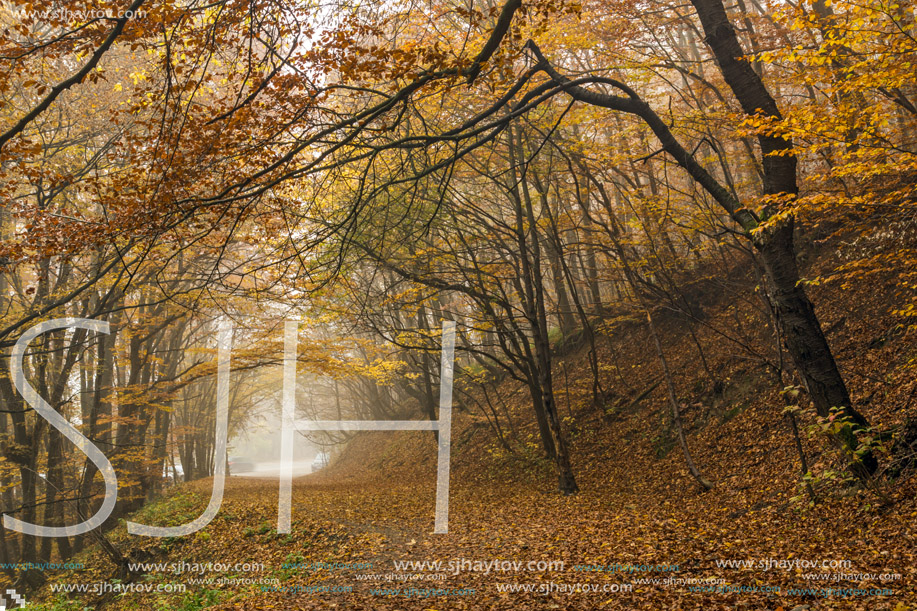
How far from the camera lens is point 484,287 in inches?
430

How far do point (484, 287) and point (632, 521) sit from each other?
5365 mm

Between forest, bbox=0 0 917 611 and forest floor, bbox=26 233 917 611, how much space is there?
56 millimetres

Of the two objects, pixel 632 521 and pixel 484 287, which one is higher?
pixel 484 287

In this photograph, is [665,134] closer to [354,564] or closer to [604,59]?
[354,564]

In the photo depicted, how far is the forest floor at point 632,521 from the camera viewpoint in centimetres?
456

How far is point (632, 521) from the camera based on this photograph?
7.06 metres

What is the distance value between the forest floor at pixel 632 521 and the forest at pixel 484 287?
56 millimetres

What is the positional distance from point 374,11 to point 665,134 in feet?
12.6

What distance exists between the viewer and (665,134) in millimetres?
6352

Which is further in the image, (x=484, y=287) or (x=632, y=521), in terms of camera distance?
(x=484, y=287)

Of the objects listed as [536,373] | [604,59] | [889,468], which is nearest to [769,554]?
[889,468]

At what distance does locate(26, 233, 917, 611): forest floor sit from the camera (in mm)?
4562

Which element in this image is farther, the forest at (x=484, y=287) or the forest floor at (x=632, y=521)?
the forest at (x=484, y=287)

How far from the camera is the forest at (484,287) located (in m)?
5.17
